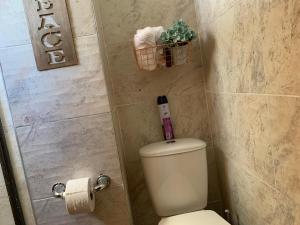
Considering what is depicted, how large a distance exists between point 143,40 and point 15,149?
827mm

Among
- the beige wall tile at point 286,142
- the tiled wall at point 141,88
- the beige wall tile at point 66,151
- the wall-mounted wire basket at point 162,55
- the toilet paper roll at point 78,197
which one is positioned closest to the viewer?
the beige wall tile at point 286,142

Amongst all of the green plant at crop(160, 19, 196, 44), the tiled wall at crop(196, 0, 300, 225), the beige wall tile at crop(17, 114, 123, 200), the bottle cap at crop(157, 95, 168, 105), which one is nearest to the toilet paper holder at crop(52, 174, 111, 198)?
the beige wall tile at crop(17, 114, 123, 200)

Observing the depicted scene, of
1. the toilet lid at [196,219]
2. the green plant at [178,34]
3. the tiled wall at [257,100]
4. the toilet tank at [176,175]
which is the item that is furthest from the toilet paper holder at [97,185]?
the green plant at [178,34]

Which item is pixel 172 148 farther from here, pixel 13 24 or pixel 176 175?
pixel 13 24

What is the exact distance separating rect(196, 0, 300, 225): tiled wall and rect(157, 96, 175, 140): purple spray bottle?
0.26 meters

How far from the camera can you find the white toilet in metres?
1.49

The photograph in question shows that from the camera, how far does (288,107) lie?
2.70 ft

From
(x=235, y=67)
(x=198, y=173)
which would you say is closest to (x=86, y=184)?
(x=198, y=173)

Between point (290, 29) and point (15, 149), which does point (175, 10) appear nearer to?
point (290, 29)

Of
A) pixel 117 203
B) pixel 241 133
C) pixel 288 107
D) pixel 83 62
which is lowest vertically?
pixel 117 203

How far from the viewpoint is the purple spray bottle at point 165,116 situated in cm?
165

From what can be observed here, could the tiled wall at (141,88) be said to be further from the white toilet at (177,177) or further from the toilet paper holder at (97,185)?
the toilet paper holder at (97,185)

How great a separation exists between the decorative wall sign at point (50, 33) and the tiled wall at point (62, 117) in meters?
0.03

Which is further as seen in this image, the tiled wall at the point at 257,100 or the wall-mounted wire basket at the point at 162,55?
the wall-mounted wire basket at the point at 162,55
